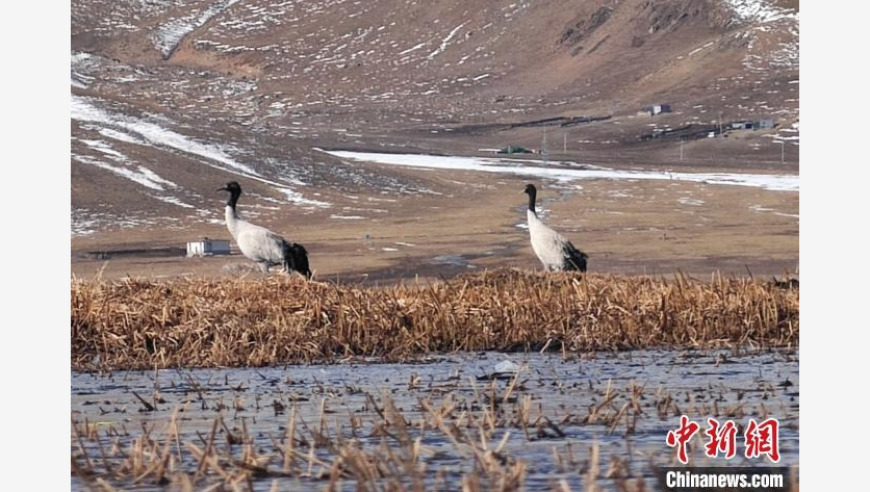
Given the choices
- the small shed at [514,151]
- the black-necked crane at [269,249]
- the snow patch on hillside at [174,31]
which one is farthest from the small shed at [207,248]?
the snow patch on hillside at [174,31]

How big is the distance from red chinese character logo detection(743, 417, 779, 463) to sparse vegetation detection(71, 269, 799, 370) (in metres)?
6.82

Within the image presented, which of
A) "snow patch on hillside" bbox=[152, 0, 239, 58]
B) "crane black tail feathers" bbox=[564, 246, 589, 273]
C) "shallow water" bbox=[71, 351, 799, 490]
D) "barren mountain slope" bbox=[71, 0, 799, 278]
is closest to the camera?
"shallow water" bbox=[71, 351, 799, 490]

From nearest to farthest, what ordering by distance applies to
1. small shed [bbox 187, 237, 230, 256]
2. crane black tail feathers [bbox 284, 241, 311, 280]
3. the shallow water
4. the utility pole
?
the shallow water
crane black tail feathers [bbox 284, 241, 311, 280]
small shed [bbox 187, 237, 230, 256]
the utility pole

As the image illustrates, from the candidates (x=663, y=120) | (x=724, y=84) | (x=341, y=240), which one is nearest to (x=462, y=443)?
(x=341, y=240)

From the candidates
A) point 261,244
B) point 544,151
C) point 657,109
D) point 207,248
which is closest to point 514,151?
point 544,151

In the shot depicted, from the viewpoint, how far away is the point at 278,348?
55.9ft

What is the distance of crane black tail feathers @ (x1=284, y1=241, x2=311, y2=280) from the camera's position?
22.4 meters

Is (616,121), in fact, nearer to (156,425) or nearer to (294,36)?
(294,36)

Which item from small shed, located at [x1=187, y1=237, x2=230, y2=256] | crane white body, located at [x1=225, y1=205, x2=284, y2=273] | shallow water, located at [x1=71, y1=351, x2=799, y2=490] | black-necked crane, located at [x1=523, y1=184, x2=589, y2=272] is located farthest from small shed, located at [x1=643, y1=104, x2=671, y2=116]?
shallow water, located at [x1=71, y1=351, x2=799, y2=490]

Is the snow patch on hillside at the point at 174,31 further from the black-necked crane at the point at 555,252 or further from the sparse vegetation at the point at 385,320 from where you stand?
the sparse vegetation at the point at 385,320

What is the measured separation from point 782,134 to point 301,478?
2804 inches

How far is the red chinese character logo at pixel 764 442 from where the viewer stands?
10.7 m

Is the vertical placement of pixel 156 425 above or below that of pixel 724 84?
below

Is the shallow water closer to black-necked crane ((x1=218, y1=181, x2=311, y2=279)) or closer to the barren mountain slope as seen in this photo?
black-necked crane ((x1=218, y1=181, x2=311, y2=279))
